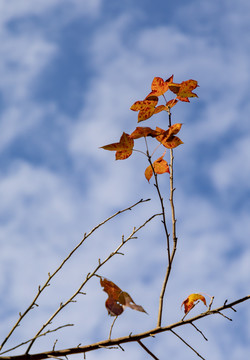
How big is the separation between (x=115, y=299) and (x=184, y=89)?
1.06m

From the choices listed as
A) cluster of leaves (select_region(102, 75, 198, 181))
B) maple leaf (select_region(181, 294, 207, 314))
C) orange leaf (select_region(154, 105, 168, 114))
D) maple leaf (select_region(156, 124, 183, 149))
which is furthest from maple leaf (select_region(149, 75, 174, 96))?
maple leaf (select_region(181, 294, 207, 314))

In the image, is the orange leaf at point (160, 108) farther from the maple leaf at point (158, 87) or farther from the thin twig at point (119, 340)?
the thin twig at point (119, 340)

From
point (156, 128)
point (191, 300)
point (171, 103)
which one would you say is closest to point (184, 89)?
point (171, 103)

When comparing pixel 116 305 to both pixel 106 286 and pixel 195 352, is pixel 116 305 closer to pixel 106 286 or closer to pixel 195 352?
pixel 106 286

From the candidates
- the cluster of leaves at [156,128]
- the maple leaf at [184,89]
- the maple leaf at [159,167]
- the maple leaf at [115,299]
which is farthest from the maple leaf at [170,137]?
the maple leaf at [115,299]

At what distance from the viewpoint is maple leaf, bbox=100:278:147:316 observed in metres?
1.65

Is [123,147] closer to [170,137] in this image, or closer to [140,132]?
[140,132]

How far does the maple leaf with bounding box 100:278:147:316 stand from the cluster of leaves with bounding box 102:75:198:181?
0.47m

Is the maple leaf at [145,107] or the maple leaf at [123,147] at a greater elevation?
the maple leaf at [145,107]

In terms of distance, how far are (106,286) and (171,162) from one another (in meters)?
0.63

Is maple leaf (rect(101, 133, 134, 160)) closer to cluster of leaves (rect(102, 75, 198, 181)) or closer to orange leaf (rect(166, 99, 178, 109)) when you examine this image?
cluster of leaves (rect(102, 75, 198, 181))

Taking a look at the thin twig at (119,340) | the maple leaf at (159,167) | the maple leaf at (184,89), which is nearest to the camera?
the thin twig at (119,340)

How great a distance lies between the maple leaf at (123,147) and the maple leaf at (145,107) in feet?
0.37

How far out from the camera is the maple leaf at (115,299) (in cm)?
165
